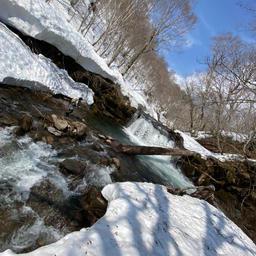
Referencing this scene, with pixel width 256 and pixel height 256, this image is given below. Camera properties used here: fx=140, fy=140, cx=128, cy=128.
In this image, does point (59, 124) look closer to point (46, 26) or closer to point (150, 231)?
point (150, 231)

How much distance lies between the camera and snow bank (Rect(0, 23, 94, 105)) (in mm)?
4881

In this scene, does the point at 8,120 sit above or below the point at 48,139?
below

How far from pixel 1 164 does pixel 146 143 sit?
837cm

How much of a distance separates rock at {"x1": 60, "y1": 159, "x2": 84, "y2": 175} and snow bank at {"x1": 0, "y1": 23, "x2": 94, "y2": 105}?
398cm

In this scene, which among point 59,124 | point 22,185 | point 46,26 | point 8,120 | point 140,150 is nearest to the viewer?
point 22,185

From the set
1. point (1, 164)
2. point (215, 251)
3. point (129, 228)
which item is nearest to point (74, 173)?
point (1, 164)

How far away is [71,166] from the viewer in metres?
3.43

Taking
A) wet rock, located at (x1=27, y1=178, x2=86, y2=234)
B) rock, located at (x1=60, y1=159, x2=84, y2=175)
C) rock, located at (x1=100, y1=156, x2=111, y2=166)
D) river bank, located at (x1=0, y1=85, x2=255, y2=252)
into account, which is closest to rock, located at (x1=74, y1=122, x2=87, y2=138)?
river bank, located at (x1=0, y1=85, x2=255, y2=252)

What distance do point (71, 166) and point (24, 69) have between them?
472 cm

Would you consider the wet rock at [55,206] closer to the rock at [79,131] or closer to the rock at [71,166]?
the rock at [71,166]

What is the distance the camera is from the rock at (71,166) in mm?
3338

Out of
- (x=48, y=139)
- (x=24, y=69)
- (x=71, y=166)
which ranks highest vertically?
(x=24, y=69)

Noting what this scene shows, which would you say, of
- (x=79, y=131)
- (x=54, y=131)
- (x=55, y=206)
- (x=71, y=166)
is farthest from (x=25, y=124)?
(x=55, y=206)

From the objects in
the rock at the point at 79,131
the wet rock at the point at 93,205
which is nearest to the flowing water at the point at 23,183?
the wet rock at the point at 93,205
